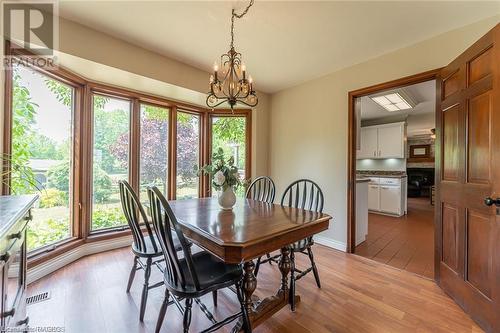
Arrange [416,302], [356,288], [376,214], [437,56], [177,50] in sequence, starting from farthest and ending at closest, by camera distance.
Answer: [376,214], [177,50], [437,56], [356,288], [416,302]

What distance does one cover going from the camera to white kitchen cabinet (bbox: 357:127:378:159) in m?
6.00

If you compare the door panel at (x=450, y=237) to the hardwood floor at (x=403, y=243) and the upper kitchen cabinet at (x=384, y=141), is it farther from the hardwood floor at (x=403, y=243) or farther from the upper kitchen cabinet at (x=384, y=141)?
the upper kitchen cabinet at (x=384, y=141)

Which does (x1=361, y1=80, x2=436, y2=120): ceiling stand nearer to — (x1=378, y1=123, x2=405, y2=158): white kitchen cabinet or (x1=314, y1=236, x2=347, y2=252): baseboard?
(x1=378, y1=123, x2=405, y2=158): white kitchen cabinet

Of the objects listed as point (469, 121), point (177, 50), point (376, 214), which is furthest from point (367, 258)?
point (177, 50)

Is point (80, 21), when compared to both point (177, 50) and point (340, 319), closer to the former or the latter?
point (177, 50)

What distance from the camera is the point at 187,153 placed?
148 inches

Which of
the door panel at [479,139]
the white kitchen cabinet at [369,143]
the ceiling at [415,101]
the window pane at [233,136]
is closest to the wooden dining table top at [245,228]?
the door panel at [479,139]

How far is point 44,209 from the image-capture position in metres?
2.36

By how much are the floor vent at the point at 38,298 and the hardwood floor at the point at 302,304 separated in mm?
57

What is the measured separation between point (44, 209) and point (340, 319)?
3063 millimetres

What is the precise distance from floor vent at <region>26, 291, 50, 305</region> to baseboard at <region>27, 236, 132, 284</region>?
1.07 feet

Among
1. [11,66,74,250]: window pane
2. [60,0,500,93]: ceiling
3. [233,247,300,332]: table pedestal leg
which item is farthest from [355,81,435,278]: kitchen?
[11,66,74,250]: window pane

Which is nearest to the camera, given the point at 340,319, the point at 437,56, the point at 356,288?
the point at 340,319

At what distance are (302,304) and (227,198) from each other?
1097mm
